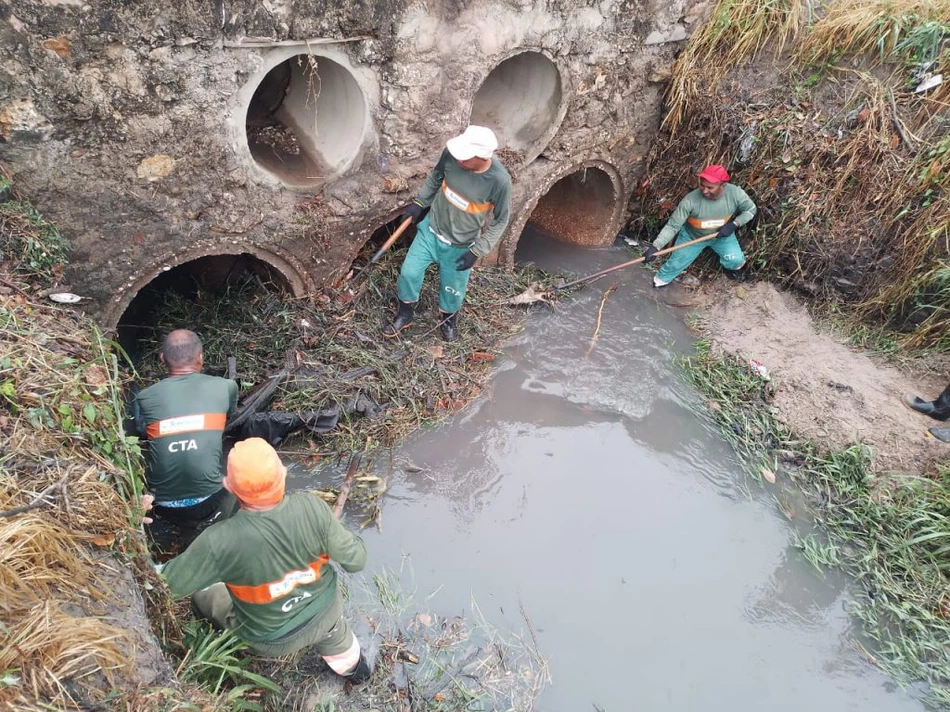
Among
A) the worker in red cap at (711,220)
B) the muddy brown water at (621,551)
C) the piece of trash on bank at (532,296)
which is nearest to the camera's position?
the muddy brown water at (621,551)

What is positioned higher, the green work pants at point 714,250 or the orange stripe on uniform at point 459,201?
the orange stripe on uniform at point 459,201

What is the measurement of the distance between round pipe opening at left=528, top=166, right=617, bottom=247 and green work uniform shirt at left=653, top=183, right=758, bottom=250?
3.61 feet

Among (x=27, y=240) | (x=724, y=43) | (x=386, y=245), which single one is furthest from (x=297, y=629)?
(x=724, y=43)

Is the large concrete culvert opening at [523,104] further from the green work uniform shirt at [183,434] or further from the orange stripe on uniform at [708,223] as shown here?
the green work uniform shirt at [183,434]

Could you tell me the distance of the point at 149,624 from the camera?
248 centimetres

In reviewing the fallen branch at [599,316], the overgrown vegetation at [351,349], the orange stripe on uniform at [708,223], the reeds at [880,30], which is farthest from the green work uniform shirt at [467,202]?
the reeds at [880,30]

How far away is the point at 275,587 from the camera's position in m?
2.69

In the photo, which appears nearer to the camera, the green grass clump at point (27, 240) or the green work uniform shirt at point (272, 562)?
the green work uniform shirt at point (272, 562)

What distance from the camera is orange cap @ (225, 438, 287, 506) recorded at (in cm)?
246

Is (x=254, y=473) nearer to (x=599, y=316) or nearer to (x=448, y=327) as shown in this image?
(x=448, y=327)

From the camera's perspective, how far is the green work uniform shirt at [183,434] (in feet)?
11.6

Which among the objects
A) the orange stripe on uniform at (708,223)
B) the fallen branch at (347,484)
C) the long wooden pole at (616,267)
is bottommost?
the fallen branch at (347,484)

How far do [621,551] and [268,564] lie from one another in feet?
8.74

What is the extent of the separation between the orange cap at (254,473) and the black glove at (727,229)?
18.2ft
